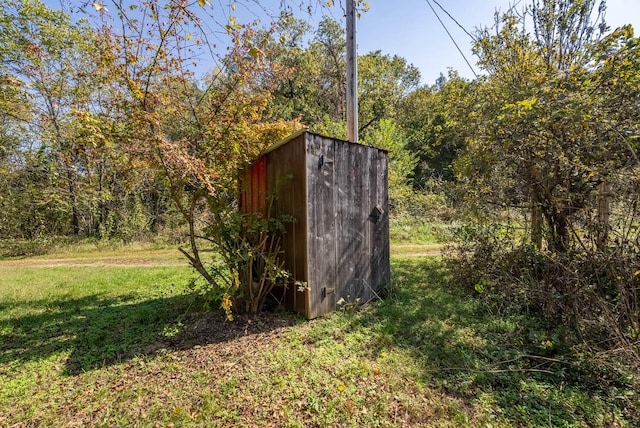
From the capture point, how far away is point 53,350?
295 cm

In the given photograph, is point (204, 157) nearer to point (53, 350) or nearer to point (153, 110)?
point (153, 110)

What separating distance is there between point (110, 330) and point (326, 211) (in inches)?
112

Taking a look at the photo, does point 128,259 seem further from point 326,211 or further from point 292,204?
point 326,211

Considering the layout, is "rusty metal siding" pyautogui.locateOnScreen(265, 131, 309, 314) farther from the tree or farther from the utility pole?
A: the tree

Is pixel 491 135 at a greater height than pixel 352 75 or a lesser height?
lesser

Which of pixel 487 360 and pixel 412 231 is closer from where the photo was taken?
pixel 487 360

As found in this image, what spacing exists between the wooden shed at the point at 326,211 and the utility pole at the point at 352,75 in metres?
0.65

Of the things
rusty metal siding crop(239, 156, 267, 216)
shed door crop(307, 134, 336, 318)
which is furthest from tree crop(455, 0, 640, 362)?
rusty metal siding crop(239, 156, 267, 216)

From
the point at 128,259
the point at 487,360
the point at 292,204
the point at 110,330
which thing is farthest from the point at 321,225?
the point at 128,259

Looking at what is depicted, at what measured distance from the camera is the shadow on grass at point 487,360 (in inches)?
76.7

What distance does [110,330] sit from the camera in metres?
3.35

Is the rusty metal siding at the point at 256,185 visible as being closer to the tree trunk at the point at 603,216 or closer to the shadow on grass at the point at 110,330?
the shadow on grass at the point at 110,330

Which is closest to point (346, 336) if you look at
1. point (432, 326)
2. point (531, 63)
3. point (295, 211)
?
point (432, 326)

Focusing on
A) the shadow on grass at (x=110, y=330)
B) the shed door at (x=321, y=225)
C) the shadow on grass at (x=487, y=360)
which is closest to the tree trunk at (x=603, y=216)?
the shadow on grass at (x=487, y=360)
